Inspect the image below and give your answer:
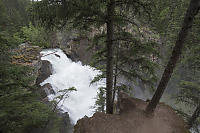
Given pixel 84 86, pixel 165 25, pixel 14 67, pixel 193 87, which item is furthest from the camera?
pixel 165 25

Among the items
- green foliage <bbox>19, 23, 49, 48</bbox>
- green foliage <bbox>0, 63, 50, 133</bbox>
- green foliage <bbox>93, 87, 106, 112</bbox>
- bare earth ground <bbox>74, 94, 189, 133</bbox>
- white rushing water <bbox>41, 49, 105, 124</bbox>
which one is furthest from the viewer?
Answer: green foliage <bbox>19, 23, 49, 48</bbox>

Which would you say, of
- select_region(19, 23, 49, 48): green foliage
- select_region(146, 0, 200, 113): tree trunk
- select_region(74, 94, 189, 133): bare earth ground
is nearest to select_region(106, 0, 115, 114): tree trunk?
select_region(74, 94, 189, 133): bare earth ground

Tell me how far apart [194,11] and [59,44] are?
17.9 meters

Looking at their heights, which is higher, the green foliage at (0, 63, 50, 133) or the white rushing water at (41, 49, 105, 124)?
the green foliage at (0, 63, 50, 133)

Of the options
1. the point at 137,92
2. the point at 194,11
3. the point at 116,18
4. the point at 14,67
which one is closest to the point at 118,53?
the point at 116,18

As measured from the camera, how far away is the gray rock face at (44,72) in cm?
1081

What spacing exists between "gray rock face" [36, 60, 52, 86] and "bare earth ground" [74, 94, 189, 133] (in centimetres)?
786

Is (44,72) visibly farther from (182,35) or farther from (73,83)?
(182,35)

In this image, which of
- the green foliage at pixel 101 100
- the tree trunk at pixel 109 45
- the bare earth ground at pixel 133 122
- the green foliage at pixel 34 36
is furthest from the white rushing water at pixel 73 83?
the bare earth ground at pixel 133 122

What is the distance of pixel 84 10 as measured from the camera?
11.1 ft

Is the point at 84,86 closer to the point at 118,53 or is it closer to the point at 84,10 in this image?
the point at 118,53

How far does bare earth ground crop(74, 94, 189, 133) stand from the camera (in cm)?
436

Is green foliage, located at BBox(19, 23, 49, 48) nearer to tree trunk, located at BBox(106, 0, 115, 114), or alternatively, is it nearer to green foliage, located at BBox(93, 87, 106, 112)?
green foliage, located at BBox(93, 87, 106, 112)

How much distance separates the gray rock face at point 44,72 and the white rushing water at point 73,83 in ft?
1.17
